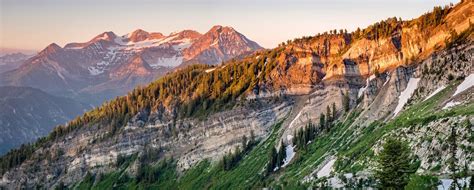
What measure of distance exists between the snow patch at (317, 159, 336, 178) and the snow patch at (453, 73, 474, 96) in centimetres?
3190

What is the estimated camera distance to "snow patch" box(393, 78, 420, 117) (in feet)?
532

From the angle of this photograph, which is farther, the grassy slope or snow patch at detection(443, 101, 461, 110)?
snow patch at detection(443, 101, 461, 110)

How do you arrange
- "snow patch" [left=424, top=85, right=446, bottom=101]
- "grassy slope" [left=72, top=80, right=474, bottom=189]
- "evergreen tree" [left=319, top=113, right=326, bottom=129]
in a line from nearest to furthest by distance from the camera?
"grassy slope" [left=72, top=80, right=474, bottom=189]
"snow patch" [left=424, top=85, right=446, bottom=101]
"evergreen tree" [left=319, top=113, right=326, bottom=129]

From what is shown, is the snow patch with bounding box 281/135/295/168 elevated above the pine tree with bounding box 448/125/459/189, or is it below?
below

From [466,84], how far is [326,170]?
123ft

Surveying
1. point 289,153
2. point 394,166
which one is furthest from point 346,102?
point 394,166

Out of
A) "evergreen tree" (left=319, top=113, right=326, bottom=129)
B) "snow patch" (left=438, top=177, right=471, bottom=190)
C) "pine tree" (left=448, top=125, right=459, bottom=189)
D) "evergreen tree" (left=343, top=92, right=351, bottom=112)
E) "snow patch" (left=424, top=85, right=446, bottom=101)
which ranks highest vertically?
"snow patch" (left=424, top=85, right=446, bottom=101)

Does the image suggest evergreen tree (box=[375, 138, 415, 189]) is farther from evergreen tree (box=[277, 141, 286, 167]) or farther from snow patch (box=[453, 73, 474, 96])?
evergreen tree (box=[277, 141, 286, 167])

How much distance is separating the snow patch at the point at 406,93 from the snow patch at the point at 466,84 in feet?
67.9

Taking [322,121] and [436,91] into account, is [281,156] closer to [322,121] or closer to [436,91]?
[322,121]

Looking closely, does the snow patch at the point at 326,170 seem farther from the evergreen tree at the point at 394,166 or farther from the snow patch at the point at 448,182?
the snow patch at the point at 448,182

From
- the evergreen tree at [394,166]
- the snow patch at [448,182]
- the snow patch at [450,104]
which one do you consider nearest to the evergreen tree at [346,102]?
the snow patch at [450,104]

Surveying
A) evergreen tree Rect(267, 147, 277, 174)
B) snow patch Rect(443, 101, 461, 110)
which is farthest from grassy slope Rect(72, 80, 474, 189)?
evergreen tree Rect(267, 147, 277, 174)

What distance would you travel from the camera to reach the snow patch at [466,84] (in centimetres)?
13752
